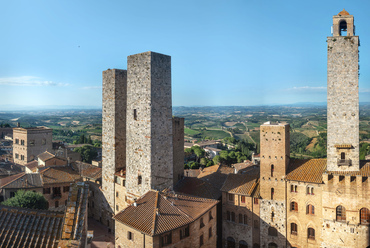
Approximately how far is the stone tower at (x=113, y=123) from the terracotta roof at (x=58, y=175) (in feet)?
19.4

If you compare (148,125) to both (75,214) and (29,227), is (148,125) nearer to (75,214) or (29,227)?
(75,214)

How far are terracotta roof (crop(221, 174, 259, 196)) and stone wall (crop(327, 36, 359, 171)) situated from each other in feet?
24.8

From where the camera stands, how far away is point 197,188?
30.5 m

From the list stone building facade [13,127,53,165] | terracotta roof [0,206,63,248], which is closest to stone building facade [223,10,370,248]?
terracotta roof [0,206,63,248]

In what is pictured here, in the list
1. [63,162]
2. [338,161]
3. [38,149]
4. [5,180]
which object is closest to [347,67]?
[338,161]

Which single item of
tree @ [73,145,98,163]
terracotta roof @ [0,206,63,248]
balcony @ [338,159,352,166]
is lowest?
tree @ [73,145,98,163]

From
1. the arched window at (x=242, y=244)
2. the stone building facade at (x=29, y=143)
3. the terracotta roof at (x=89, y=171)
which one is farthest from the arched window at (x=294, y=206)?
the stone building facade at (x=29, y=143)

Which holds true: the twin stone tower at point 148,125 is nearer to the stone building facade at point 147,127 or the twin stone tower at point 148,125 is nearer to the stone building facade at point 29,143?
the stone building facade at point 147,127

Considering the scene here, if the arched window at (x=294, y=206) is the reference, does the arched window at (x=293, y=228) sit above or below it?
below

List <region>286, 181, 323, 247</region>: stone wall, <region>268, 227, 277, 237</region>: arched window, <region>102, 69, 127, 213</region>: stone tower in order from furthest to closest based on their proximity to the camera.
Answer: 1. <region>102, 69, 127, 213</region>: stone tower
2. <region>268, 227, 277, 237</region>: arched window
3. <region>286, 181, 323, 247</region>: stone wall

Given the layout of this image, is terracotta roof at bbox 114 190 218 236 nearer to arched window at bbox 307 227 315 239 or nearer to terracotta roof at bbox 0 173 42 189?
arched window at bbox 307 227 315 239

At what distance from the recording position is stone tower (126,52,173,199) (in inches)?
1016

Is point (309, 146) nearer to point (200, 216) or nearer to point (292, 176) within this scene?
point (292, 176)

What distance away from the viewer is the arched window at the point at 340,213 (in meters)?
24.0
